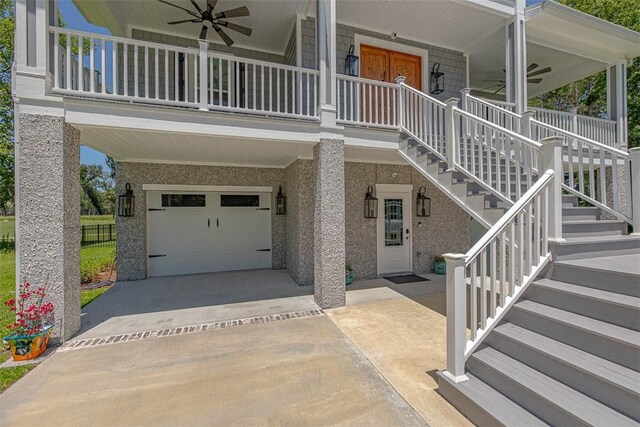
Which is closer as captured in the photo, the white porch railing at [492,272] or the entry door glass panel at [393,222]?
the white porch railing at [492,272]

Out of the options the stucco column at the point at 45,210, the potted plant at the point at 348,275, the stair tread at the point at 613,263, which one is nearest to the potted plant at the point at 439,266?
the potted plant at the point at 348,275

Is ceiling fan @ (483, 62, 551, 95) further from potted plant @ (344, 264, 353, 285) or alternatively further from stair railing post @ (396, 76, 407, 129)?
potted plant @ (344, 264, 353, 285)

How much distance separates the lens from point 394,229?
275 inches

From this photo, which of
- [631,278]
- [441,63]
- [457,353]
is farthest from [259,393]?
[441,63]

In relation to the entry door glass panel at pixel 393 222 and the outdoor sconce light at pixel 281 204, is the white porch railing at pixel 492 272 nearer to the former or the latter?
the entry door glass panel at pixel 393 222

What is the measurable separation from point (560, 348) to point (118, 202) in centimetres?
741

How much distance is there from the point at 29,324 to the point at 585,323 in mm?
5524

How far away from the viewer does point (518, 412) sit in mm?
2066

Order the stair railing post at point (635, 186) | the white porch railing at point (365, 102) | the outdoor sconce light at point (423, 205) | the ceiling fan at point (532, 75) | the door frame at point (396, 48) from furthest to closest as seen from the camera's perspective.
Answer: the ceiling fan at point (532, 75)
the outdoor sconce light at point (423, 205)
the door frame at point (396, 48)
the white porch railing at point (365, 102)
the stair railing post at point (635, 186)

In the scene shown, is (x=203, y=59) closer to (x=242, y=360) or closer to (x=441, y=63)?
(x=242, y=360)

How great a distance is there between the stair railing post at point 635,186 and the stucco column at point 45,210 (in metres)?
6.80

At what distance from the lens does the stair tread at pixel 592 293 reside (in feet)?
7.12

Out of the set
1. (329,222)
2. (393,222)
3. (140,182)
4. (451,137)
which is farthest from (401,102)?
(140,182)

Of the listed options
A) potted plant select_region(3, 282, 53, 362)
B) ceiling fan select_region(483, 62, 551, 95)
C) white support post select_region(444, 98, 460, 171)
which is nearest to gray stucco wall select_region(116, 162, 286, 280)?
potted plant select_region(3, 282, 53, 362)
